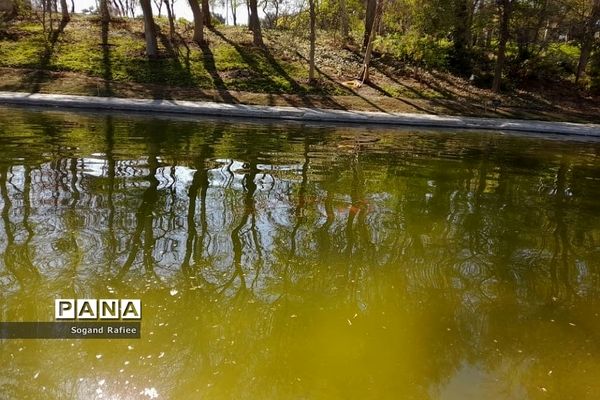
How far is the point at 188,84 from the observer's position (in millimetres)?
19984

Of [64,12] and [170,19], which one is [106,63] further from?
[64,12]

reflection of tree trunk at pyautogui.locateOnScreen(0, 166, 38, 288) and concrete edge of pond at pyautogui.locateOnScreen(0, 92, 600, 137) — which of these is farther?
concrete edge of pond at pyautogui.locateOnScreen(0, 92, 600, 137)

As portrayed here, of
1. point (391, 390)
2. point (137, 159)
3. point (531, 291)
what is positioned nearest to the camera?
point (391, 390)

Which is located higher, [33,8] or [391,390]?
[33,8]

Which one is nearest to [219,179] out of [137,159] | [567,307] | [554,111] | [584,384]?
[137,159]

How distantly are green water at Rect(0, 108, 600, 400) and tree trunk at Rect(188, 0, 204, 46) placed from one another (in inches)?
650

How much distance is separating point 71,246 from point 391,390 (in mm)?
3441

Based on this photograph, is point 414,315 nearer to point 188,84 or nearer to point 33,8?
point 188,84

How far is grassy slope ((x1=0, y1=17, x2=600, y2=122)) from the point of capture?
61.9 ft

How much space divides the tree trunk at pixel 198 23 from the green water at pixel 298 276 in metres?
16.5

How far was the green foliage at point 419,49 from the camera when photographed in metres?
23.4

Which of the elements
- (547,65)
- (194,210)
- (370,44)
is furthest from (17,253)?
(547,65)

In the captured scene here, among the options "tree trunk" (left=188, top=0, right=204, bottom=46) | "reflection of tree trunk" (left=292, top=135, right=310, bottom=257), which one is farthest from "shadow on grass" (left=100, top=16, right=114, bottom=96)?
"reflection of tree trunk" (left=292, top=135, right=310, bottom=257)

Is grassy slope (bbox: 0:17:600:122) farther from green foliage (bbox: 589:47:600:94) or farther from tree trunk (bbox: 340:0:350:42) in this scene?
tree trunk (bbox: 340:0:350:42)
